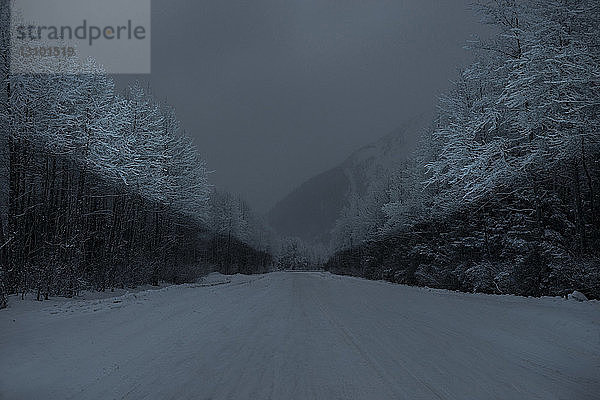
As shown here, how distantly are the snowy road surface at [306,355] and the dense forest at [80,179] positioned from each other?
4.54 metres

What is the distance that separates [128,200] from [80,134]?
40.2 feet

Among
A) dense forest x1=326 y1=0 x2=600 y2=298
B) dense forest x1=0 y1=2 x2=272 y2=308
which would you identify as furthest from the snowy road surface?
dense forest x1=326 y1=0 x2=600 y2=298

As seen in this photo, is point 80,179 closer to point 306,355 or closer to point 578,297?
point 306,355

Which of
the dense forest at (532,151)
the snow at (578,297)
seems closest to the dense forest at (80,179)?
the snow at (578,297)

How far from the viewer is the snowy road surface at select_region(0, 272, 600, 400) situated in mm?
3803

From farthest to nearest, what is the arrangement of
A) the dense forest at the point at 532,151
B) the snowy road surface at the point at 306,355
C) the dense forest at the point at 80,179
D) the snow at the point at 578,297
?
1. the dense forest at the point at 80,179
2. the dense forest at the point at 532,151
3. the snow at the point at 578,297
4. the snowy road surface at the point at 306,355

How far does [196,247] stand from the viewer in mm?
52781

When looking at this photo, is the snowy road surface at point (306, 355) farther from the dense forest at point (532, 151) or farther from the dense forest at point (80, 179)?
the dense forest at point (532, 151)

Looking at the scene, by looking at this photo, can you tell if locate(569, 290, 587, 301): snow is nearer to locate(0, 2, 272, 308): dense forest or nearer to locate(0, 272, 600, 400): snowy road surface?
locate(0, 272, 600, 400): snowy road surface

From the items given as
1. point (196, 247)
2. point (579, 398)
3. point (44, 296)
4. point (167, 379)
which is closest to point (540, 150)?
point (579, 398)

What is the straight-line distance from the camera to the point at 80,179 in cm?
1855

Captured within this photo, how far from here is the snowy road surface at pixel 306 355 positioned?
380cm

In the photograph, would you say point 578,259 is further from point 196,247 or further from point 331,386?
point 196,247

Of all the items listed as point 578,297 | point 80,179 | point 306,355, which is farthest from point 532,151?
point 80,179
